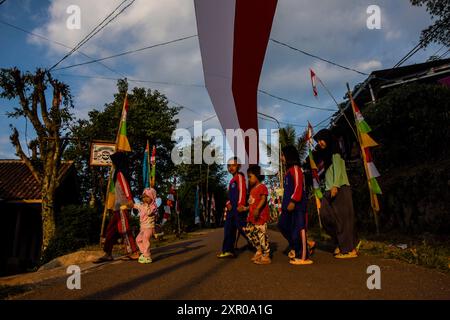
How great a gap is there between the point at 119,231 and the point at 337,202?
410cm

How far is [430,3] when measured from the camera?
12.4 metres

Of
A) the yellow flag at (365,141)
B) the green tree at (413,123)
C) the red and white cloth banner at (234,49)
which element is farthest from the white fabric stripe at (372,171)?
the red and white cloth banner at (234,49)

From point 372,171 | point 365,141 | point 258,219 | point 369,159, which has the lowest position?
point 258,219

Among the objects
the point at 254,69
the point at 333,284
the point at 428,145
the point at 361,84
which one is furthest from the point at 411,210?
the point at 361,84

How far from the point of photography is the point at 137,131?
28297 millimetres

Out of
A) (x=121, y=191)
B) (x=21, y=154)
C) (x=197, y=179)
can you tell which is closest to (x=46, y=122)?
(x=21, y=154)

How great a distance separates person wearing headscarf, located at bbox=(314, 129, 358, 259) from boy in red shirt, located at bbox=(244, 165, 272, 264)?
1.19m

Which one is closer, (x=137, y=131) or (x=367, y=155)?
(x=367, y=155)

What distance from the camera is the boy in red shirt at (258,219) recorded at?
19.1ft

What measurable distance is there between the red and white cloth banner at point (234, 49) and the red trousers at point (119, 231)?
127 inches

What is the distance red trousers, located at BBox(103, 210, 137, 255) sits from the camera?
6576 millimetres

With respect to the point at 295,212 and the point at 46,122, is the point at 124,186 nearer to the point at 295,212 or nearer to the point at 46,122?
the point at 295,212

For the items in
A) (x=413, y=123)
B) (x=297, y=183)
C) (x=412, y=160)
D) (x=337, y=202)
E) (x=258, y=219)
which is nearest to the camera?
(x=297, y=183)

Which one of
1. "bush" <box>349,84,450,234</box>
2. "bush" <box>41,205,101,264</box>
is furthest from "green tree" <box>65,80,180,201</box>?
"bush" <box>349,84,450,234</box>
